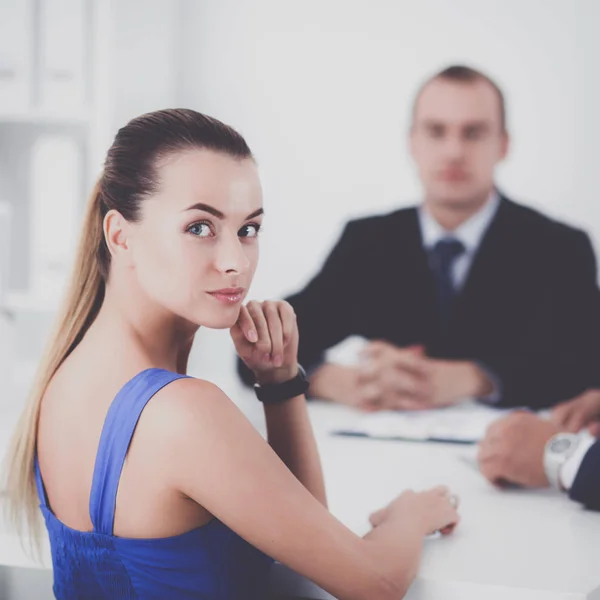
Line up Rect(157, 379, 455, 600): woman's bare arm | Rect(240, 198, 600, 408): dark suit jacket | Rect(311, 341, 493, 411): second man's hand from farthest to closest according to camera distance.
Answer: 1. Rect(240, 198, 600, 408): dark suit jacket
2. Rect(311, 341, 493, 411): second man's hand
3. Rect(157, 379, 455, 600): woman's bare arm

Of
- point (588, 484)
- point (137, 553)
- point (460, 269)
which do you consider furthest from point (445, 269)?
point (137, 553)

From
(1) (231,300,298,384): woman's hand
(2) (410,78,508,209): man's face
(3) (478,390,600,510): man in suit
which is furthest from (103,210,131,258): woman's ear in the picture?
(2) (410,78,508,209): man's face

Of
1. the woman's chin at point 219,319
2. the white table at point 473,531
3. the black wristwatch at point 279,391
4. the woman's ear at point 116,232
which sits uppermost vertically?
the woman's ear at point 116,232

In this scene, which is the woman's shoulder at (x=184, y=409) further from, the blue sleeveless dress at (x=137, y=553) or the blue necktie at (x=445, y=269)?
the blue necktie at (x=445, y=269)

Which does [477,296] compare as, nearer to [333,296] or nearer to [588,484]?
[333,296]

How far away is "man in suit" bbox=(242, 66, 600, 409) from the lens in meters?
3.06

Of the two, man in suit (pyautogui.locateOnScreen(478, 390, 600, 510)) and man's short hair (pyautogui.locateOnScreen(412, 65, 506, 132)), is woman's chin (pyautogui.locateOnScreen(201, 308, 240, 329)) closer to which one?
man in suit (pyautogui.locateOnScreen(478, 390, 600, 510))

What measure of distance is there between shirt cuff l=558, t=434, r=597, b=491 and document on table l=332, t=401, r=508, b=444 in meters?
0.43

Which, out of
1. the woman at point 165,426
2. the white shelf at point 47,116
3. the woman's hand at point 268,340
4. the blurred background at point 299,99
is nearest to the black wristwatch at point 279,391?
the woman's hand at point 268,340

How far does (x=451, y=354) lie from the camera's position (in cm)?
317

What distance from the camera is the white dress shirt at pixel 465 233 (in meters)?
3.09

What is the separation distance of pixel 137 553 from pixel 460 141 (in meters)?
2.47

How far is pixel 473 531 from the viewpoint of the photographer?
1.26 m

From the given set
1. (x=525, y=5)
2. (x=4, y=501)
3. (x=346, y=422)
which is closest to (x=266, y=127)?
(x=525, y=5)
